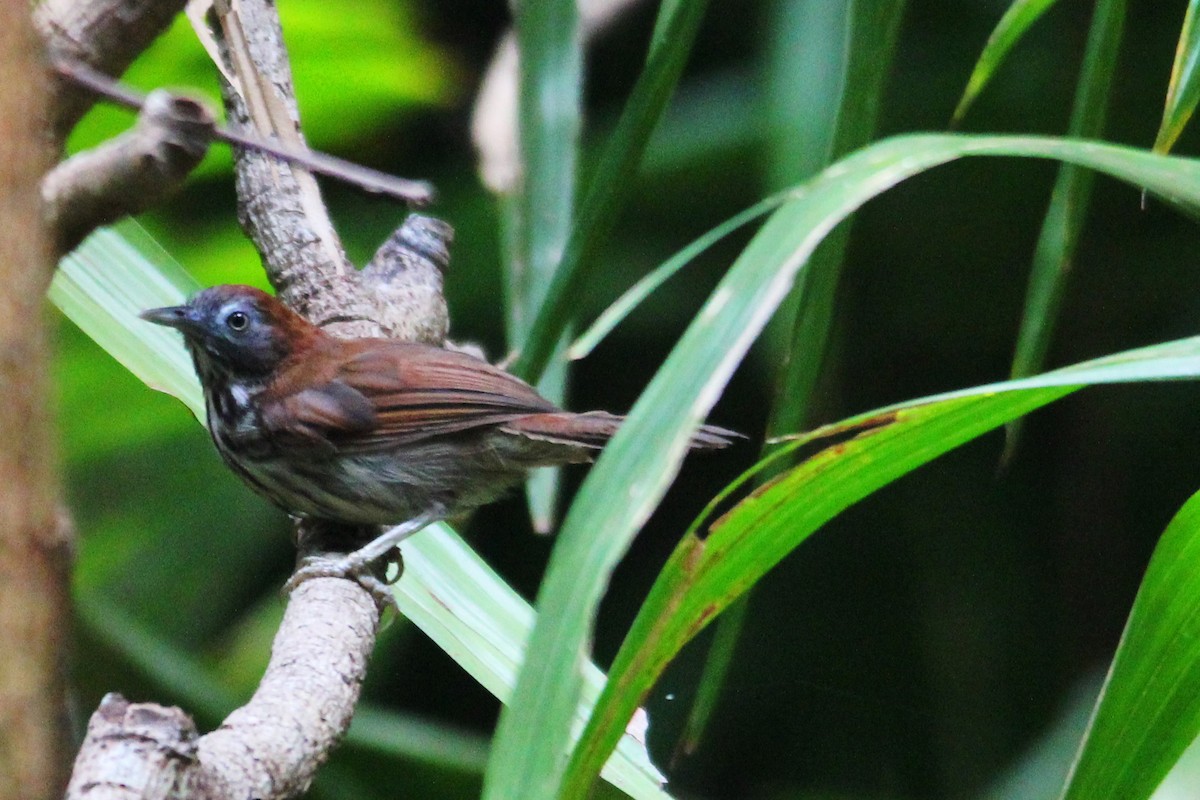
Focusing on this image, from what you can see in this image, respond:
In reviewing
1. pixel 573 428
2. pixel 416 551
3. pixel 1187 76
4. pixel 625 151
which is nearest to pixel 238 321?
pixel 573 428

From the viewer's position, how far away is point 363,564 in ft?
7.76

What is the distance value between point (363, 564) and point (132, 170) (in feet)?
5.15

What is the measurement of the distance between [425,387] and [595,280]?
174 centimetres

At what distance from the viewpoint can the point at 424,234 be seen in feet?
9.98

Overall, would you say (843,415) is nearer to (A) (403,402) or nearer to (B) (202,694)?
(A) (403,402)

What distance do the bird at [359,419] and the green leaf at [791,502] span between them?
1.49 m

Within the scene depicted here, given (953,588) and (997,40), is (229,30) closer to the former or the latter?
(997,40)

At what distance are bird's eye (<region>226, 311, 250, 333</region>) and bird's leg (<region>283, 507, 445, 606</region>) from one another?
0.60 meters

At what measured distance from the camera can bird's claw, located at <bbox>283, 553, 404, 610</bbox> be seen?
2.22 m

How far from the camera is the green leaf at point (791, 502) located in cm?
108

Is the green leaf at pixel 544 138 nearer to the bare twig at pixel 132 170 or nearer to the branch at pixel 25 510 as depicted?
the bare twig at pixel 132 170

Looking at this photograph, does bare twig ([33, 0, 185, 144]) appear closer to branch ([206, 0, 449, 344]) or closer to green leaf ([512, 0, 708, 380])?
green leaf ([512, 0, 708, 380])

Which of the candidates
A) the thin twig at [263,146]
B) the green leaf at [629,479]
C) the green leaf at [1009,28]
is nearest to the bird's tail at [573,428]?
the green leaf at [1009,28]

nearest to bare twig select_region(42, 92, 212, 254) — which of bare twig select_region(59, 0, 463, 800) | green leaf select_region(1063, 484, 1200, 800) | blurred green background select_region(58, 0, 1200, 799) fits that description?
bare twig select_region(59, 0, 463, 800)
